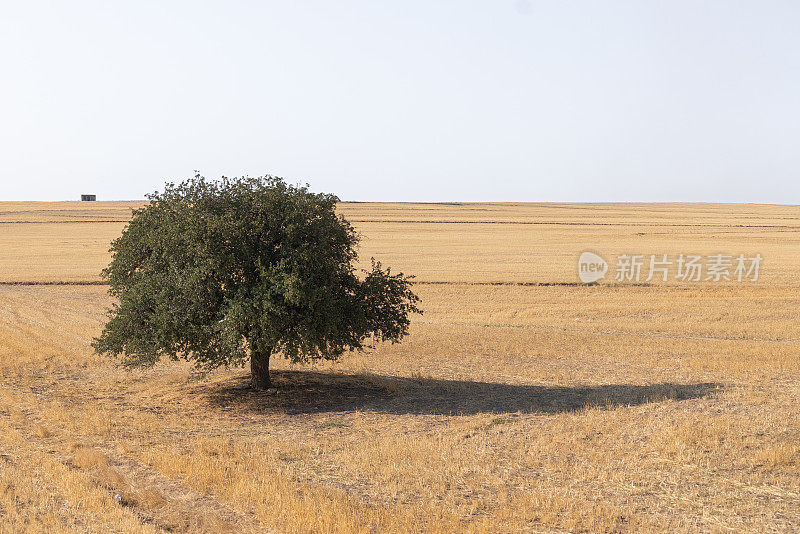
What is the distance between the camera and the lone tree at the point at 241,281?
66.3 feet

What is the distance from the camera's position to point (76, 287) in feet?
172

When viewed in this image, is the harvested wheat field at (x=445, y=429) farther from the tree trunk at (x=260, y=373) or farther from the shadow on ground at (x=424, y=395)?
the tree trunk at (x=260, y=373)

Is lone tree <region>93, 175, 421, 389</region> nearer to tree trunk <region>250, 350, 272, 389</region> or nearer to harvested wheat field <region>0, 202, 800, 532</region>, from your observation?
tree trunk <region>250, 350, 272, 389</region>

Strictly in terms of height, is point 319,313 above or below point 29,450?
above

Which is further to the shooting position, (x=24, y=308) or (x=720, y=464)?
(x=24, y=308)

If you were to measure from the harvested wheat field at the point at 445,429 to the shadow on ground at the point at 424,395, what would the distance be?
13cm

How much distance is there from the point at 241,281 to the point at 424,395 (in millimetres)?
7306

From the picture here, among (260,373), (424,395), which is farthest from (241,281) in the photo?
(424,395)

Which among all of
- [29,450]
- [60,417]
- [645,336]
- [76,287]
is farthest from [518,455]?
[76,287]

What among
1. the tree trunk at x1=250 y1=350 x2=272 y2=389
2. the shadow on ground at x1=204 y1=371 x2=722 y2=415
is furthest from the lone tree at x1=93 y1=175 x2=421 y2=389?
the shadow on ground at x1=204 y1=371 x2=722 y2=415

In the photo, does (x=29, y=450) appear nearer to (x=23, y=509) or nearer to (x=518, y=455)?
(x=23, y=509)

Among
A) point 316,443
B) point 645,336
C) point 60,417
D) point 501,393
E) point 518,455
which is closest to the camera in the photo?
point 518,455

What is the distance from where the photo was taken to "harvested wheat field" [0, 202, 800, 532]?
40.0 ft

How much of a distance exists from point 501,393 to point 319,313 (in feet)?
23.9
